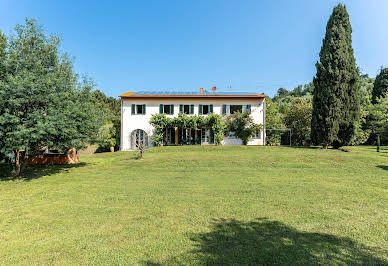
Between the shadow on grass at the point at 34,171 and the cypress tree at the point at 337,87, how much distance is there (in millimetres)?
20130

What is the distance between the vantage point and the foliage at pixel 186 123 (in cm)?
2295

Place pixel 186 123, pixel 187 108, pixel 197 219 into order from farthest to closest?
pixel 187 108 → pixel 186 123 → pixel 197 219

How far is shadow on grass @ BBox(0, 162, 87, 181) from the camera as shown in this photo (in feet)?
35.7

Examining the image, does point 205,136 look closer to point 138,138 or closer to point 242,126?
point 242,126

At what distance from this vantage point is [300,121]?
92.0 ft

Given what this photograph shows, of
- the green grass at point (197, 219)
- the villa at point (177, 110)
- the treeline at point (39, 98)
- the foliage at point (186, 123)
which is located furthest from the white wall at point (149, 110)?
the green grass at point (197, 219)

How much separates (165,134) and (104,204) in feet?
59.5

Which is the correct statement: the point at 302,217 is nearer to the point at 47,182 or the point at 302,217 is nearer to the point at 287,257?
the point at 287,257

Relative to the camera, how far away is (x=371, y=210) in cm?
567

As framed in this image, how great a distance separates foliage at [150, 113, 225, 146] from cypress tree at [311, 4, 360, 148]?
941 cm

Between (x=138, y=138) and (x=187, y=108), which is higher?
(x=187, y=108)

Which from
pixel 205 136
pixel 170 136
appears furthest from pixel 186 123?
pixel 205 136

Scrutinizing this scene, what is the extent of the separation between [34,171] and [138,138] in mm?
12589

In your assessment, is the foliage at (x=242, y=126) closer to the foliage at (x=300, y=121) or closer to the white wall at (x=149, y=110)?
the white wall at (x=149, y=110)
